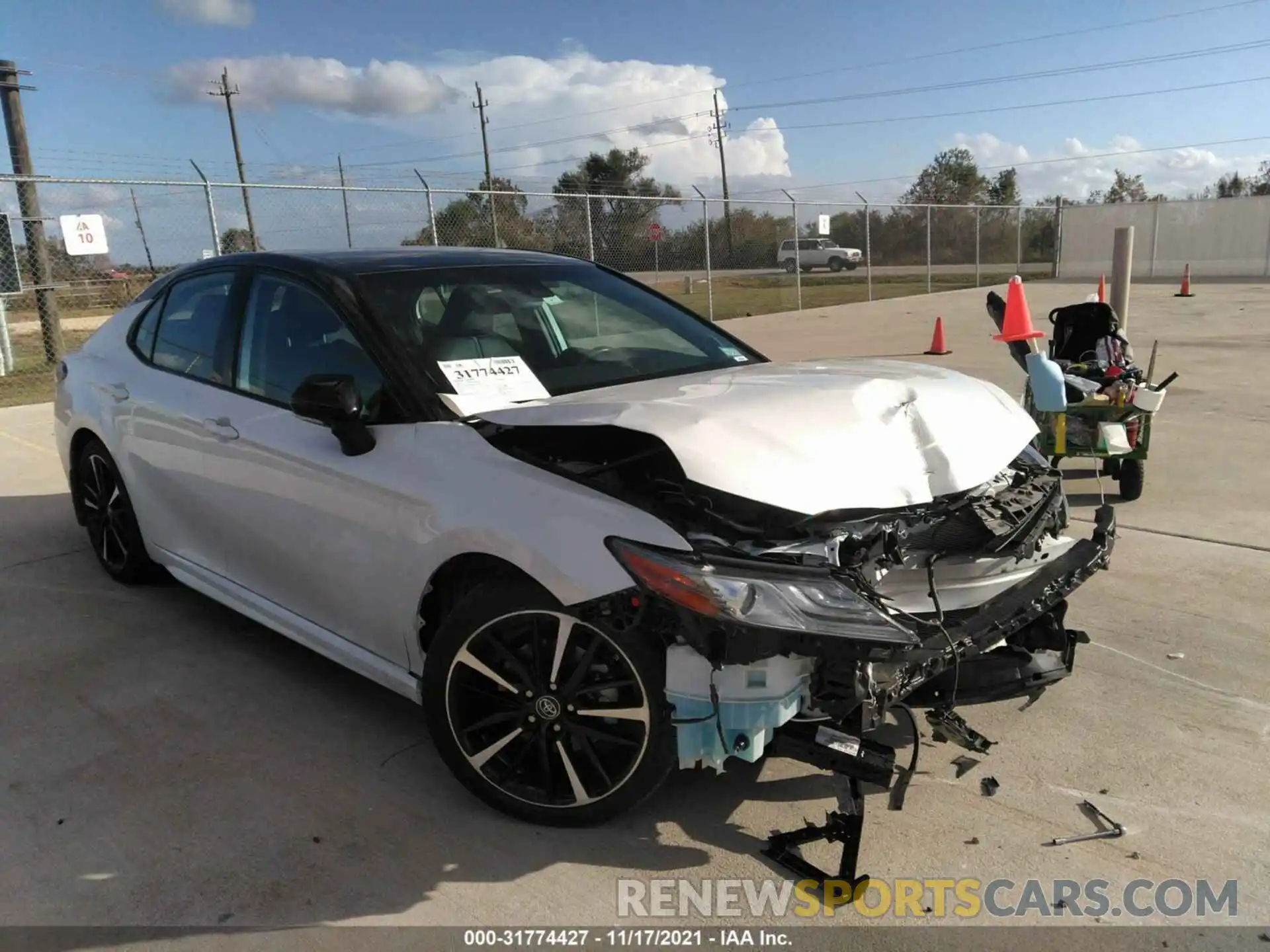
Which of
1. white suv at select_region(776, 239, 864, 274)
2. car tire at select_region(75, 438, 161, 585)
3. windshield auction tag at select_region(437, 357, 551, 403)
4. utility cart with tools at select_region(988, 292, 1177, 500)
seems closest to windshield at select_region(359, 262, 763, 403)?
windshield auction tag at select_region(437, 357, 551, 403)

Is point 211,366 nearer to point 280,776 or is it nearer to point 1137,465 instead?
Result: point 280,776

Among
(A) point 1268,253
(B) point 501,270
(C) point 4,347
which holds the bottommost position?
(A) point 1268,253

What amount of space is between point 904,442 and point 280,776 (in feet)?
7.17

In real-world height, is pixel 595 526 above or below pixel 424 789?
above

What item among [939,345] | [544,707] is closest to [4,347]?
[939,345]

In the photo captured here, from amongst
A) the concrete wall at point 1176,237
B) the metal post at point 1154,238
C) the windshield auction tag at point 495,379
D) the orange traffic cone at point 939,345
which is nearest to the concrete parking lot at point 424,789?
the windshield auction tag at point 495,379

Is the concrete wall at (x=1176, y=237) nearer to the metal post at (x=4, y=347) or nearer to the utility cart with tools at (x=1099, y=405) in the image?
the utility cart with tools at (x=1099, y=405)

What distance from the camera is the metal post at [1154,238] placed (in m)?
29.3

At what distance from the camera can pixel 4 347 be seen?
42.2 ft

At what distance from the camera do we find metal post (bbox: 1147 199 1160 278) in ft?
96.2

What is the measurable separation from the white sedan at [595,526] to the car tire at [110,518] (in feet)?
2.86

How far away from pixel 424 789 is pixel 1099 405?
4.58m

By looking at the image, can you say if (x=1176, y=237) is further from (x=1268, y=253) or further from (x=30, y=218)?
(x=30, y=218)

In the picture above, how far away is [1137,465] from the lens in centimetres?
586
